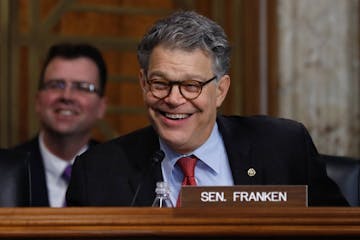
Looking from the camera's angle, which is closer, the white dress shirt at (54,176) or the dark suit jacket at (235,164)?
the dark suit jacket at (235,164)

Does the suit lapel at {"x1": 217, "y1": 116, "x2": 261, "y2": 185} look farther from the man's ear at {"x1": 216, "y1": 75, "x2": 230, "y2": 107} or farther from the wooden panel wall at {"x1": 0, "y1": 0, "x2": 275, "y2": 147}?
the wooden panel wall at {"x1": 0, "y1": 0, "x2": 275, "y2": 147}

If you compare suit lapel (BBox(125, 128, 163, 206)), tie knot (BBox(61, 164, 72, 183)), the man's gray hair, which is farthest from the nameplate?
tie knot (BBox(61, 164, 72, 183))

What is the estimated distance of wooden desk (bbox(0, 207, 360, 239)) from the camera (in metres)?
2.15

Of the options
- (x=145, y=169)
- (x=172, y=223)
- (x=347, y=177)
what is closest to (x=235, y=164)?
(x=145, y=169)

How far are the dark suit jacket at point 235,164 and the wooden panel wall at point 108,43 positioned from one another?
1.82 m

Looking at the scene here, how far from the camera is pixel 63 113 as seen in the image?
3.99 meters

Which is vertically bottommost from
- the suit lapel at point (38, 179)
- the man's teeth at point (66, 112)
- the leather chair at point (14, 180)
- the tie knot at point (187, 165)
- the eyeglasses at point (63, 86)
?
the suit lapel at point (38, 179)

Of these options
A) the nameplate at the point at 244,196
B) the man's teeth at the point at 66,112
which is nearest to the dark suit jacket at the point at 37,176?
the man's teeth at the point at 66,112

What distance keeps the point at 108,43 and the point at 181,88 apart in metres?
2.26

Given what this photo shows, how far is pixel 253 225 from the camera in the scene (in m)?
2.17

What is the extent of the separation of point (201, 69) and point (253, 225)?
0.76 metres

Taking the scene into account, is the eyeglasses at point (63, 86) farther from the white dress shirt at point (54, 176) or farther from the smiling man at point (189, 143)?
the smiling man at point (189, 143)

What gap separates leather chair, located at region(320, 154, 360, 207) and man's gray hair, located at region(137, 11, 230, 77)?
0.62 m

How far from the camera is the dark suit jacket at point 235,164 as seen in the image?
290cm
